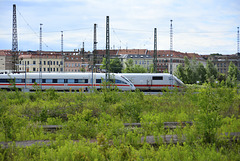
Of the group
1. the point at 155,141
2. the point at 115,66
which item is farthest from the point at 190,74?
the point at 155,141

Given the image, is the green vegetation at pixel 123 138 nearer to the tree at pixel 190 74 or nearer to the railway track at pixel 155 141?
the railway track at pixel 155 141

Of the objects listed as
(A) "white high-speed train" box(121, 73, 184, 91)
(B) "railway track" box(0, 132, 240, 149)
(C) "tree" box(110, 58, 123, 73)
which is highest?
(C) "tree" box(110, 58, 123, 73)

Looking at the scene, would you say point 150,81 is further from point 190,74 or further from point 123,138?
point 190,74

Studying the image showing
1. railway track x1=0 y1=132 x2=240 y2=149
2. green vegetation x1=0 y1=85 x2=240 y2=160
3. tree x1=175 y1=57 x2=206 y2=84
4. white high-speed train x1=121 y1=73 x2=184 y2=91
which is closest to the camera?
green vegetation x1=0 y1=85 x2=240 y2=160

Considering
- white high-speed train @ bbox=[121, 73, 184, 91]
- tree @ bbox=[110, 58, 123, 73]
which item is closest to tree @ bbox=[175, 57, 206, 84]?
white high-speed train @ bbox=[121, 73, 184, 91]

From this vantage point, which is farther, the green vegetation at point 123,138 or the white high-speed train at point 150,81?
the white high-speed train at point 150,81

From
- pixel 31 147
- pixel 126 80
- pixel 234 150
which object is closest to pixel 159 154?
pixel 234 150

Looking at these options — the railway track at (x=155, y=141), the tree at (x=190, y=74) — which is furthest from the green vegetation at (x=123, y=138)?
the tree at (x=190, y=74)

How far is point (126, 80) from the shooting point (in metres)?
38.0

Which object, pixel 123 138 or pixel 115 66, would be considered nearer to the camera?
pixel 123 138

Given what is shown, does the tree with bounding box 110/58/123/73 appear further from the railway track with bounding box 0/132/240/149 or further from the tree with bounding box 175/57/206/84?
the railway track with bounding box 0/132/240/149

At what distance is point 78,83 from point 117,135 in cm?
2944

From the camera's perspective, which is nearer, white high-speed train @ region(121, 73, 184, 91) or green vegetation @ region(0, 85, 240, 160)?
green vegetation @ region(0, 85, 240, 160)

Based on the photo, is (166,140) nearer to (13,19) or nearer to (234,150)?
(234,150)
